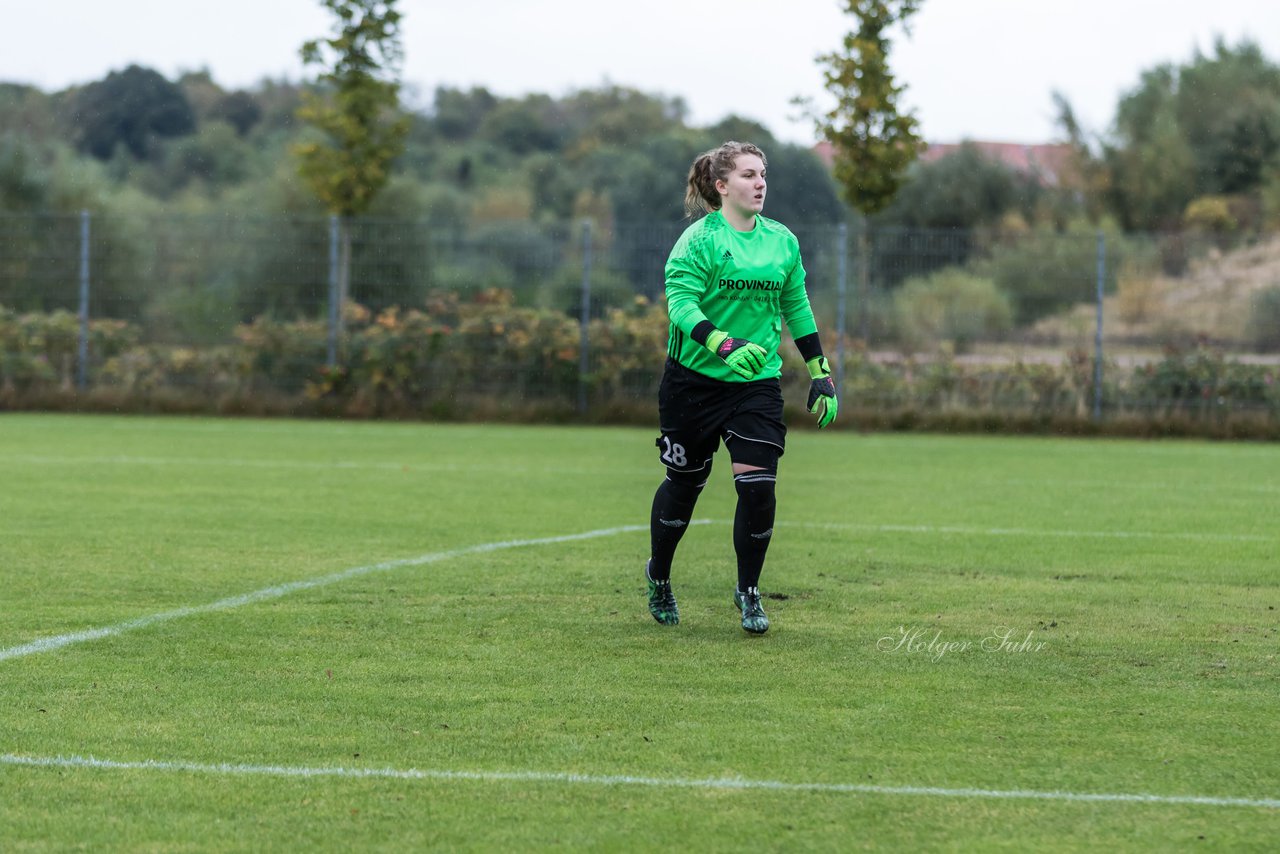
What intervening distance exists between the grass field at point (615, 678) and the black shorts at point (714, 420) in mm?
687

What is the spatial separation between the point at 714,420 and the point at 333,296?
15.4 m

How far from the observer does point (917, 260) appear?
2052cm

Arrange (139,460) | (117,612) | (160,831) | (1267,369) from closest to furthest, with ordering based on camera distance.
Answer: (160,831), (117,612), (139,460), (1267,369)

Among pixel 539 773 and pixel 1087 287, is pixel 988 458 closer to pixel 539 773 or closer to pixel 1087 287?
pixel 1087 287

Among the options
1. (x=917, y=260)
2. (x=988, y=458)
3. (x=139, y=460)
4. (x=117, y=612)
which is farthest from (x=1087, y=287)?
(x=117, y=612)

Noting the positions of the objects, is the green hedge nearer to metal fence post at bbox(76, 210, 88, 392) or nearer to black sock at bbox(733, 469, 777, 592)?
metal fence post at bbox(76, 210, 88, 392)

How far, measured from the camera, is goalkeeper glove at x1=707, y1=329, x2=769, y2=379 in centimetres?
624

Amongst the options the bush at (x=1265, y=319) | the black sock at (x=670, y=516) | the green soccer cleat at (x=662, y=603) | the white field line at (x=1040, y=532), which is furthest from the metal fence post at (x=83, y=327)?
the green soccer cleat at (x=662, y=603)

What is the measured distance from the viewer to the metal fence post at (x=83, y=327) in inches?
848

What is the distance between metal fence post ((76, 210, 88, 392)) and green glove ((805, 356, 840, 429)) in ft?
54.7

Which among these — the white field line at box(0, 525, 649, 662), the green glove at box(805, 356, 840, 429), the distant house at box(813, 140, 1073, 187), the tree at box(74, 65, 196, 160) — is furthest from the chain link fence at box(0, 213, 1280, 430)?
the tree at box(74, 65, 196, 160)

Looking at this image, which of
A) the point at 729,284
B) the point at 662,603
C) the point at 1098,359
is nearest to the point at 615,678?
the point at 662,603

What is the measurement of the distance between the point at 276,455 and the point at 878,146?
987cm

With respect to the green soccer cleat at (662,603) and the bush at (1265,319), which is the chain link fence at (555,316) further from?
the green soccer cleat at (662,603)
